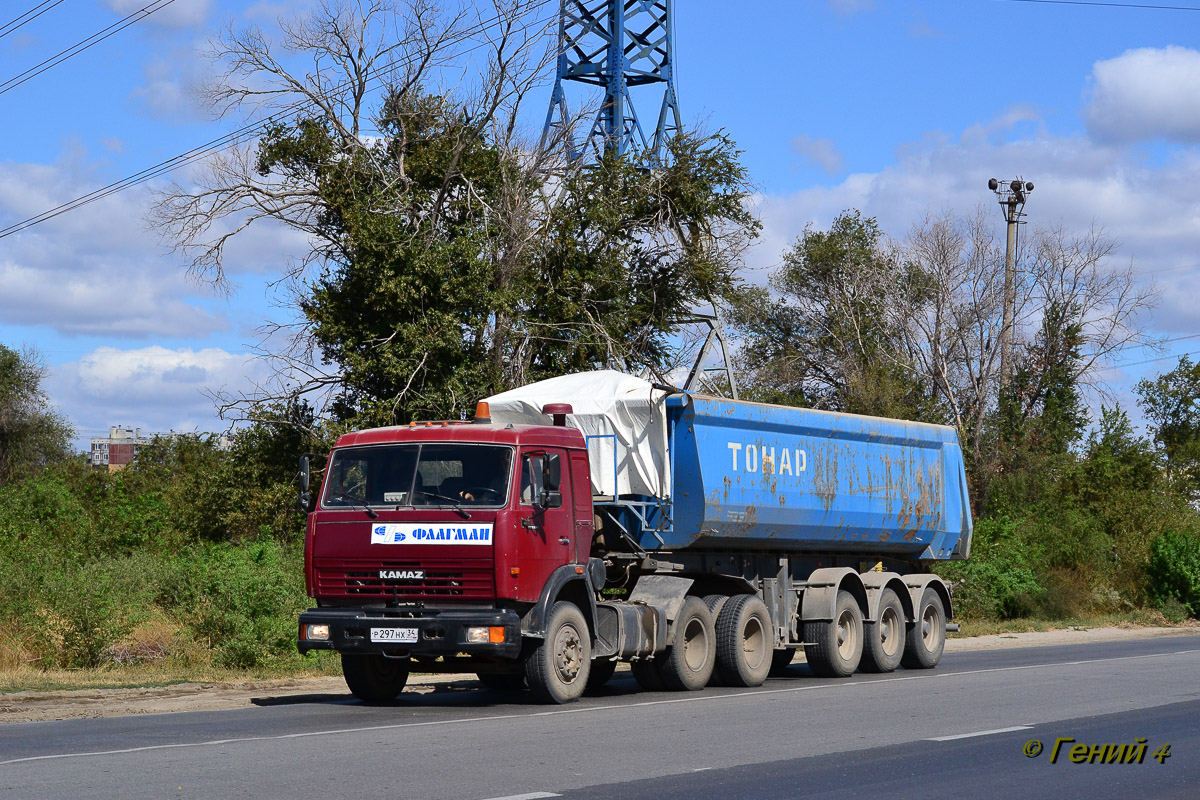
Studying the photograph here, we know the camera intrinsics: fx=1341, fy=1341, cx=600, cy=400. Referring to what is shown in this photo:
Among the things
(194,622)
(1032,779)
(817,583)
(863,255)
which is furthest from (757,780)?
(863,255)

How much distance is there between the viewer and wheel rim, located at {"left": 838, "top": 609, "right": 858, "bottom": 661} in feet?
59.1

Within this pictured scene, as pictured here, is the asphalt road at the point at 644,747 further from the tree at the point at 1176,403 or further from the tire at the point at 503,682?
the tree at the point at 1176,403

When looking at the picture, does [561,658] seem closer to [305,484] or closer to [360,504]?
[360,504]

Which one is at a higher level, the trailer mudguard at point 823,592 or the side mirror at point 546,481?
the side mirror at point 546,481

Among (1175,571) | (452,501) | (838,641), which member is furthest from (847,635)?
(1175,571)

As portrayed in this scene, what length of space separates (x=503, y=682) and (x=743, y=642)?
9.63 ft

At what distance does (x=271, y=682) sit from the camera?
54.4 ft

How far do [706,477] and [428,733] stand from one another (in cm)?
532

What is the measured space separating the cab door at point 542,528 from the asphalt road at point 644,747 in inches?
50.5

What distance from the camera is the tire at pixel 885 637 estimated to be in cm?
1844

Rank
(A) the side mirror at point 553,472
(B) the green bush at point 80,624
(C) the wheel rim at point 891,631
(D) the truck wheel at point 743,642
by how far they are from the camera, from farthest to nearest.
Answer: (C) the wheel rim at point 891,631 → (B) the green bush at point 80,624 → (D) the truck wheel at point 743,642 → (A) the side mirror at point 553,472

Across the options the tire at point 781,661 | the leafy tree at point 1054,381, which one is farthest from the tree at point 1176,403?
the tire at point 781,661

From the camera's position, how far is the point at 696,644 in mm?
15789

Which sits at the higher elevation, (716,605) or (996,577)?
(716,605)
